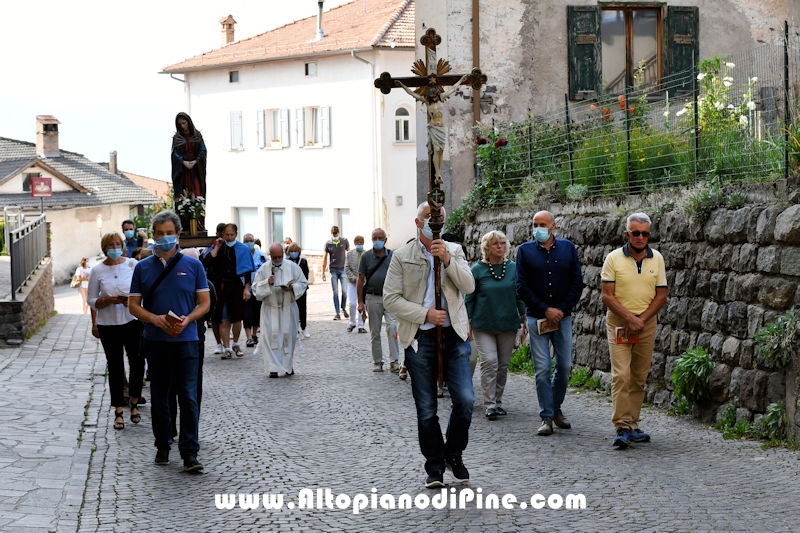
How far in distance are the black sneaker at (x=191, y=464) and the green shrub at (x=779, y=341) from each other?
469 cm

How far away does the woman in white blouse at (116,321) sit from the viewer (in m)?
11.0

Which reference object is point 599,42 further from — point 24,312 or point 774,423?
point 774,423

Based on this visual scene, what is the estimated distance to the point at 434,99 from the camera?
8.98m

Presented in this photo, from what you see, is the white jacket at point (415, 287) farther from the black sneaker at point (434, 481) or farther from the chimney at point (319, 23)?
the chimney at point (319, 23)

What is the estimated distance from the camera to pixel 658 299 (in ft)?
32.0

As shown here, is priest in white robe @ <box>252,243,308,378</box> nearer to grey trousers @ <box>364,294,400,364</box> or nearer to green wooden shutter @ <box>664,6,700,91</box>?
grey trousers @ <box>364,294,400,364</box>

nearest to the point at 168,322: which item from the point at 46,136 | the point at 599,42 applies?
the point at 599,42

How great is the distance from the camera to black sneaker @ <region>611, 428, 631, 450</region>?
31.3ft

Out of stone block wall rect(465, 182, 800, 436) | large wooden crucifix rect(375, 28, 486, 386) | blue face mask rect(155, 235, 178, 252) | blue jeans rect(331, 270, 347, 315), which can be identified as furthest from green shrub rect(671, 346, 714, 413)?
blue jeans rect(331, 270, 347, 315)

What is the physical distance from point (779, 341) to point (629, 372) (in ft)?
4.06

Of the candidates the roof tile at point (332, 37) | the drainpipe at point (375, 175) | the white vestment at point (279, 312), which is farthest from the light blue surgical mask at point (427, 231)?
the drainpipe at point (375, 175)

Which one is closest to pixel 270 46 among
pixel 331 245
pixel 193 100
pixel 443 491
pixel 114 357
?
pixel 193 100

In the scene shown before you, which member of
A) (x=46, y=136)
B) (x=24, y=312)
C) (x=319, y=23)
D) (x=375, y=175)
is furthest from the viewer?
(x=46, y=136)

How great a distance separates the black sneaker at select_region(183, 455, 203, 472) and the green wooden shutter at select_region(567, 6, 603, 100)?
14.4 m
